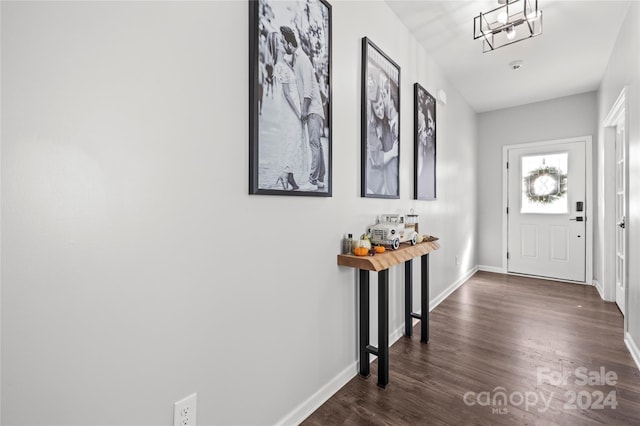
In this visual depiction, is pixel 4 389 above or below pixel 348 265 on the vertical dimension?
below

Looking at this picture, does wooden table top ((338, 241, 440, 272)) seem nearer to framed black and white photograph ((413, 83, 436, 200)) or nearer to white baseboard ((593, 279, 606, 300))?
framed black and white photograph ((413, 83, 436, 200))

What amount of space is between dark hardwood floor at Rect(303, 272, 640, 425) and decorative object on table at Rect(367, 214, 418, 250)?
2.82 ft

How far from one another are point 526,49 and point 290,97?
3.01 meters

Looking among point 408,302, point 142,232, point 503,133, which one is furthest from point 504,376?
point 503,133

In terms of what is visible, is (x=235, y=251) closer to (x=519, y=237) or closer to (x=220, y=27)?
(x=220, y=27)

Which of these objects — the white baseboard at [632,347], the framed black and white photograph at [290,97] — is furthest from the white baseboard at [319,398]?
the white baseboard at [632,347]

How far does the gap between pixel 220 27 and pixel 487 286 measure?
4.34 m

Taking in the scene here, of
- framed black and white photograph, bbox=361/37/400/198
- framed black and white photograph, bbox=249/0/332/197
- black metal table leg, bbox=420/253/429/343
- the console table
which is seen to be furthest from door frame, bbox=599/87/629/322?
framed black and white photograph, bbox=249/0/332/197

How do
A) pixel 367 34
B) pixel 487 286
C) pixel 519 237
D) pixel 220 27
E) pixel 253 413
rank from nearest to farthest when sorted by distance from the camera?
pixel 220 27 → pixel 253 413 → pixel 367 34 → pixel 487 286 → pixel 519 237

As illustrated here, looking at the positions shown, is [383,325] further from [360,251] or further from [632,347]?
[632,347]

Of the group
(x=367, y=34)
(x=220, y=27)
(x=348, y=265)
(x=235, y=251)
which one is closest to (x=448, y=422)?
(x=348, y=265)

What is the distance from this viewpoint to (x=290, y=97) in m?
1.54

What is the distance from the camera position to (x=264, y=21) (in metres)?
1.39

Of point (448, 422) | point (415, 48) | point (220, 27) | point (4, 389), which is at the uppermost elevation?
point (415, 48)
